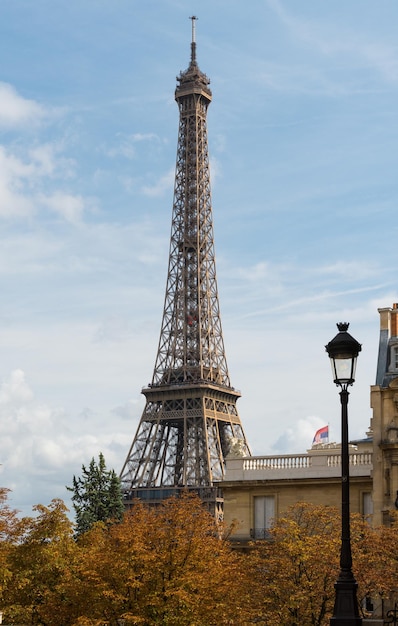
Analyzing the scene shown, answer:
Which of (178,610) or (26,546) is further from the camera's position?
(26,546)

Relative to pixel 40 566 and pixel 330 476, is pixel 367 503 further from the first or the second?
pixel 40 566

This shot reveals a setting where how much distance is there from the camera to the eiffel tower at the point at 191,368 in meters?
131

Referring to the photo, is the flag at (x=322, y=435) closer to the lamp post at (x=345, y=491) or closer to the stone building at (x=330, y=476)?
the stone building at (x=330, y=476)

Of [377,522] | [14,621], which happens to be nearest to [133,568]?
[14,621]

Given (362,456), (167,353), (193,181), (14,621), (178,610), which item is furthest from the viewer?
(193,181)

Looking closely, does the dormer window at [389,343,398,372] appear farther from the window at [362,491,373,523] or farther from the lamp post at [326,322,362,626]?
the lamp post at [326,322,362,626]

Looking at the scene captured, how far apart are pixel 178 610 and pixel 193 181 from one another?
117m

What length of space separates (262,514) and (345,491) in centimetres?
4018

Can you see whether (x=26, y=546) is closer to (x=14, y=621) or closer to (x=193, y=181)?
(x=14, y=621)

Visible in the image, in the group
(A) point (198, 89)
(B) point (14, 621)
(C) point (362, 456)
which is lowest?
(B) point (14, 621)

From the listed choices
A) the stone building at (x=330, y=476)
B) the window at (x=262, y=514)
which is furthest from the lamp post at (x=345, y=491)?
the window at (x=262, y=514)

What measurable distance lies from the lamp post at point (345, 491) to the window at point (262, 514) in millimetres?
39120

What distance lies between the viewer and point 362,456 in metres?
59.8

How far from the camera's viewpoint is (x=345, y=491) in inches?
873
